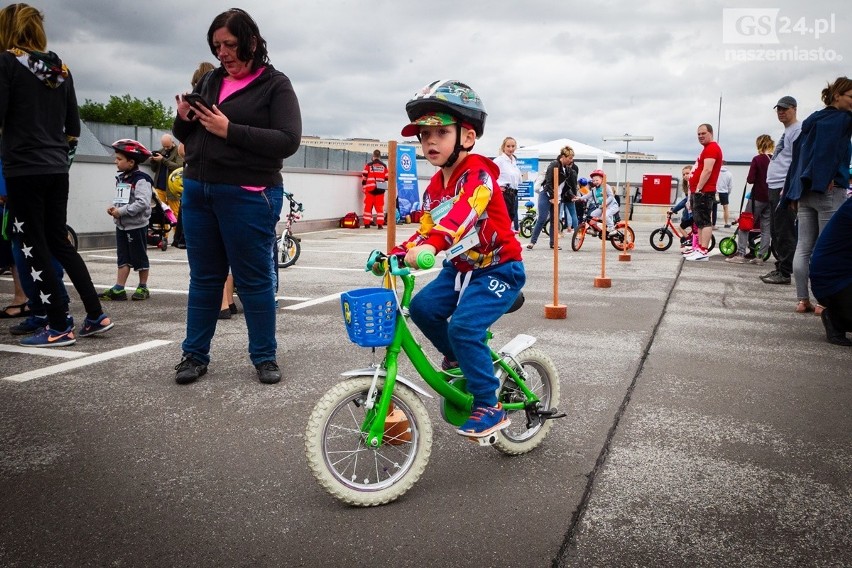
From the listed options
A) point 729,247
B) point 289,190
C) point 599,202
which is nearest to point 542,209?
point 729,247

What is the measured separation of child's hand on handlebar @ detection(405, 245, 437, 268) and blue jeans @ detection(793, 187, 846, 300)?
5.11 meters

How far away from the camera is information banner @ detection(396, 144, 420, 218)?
67.6ft

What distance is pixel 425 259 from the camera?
107 inches

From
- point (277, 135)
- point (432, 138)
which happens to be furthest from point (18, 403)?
point (432, 138)

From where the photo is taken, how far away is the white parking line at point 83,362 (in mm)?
4527

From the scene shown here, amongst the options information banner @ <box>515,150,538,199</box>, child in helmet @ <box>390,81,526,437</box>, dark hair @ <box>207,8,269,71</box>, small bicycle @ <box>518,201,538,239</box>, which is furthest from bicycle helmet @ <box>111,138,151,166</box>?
information banner @ <box>515,150,538,199</box>

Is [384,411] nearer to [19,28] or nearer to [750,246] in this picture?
[19,28]

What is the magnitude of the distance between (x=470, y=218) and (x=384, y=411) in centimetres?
85

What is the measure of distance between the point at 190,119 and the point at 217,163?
0.98 ft

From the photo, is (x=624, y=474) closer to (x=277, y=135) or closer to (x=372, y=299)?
(x=372, y=299)

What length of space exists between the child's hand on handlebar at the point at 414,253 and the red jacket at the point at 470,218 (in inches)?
2.7

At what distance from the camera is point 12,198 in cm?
517

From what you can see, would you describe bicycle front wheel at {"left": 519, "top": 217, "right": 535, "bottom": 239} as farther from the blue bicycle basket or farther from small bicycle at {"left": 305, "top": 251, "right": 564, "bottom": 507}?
the blue bicycle basket

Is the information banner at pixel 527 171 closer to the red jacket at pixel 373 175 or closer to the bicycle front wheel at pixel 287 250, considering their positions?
the red jacket at pixel 373 175
